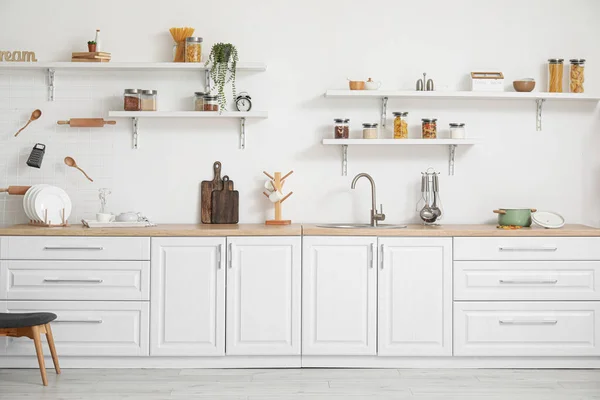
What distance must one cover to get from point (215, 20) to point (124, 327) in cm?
200

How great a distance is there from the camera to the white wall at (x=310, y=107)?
4.53 m

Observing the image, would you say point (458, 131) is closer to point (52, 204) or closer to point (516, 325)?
point (516, 325)

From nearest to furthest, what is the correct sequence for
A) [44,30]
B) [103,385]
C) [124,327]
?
1. [103,385]
2. [124,327]
3. [44,30]

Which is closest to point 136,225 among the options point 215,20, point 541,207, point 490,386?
point 215,20

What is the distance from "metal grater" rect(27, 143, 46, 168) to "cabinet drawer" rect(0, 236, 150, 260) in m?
0.61

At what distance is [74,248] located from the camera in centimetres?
401

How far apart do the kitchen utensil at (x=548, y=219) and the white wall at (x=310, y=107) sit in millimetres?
197

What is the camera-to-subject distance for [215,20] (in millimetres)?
4539

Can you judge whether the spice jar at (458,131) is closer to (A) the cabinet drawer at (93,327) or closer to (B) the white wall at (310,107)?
(B) the white wall at (310,107)

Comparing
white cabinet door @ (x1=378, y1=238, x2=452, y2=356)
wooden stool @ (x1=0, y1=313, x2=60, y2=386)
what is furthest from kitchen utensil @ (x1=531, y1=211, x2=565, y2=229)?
wooden stool @ (x1=0, y1=313, x2=60, y2=386)

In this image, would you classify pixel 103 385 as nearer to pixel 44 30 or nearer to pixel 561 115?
pixel 44 30

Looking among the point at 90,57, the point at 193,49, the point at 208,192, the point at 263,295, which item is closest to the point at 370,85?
the point at 193,49

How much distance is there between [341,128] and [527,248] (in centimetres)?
132

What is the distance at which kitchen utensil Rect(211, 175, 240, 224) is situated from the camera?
448cm
